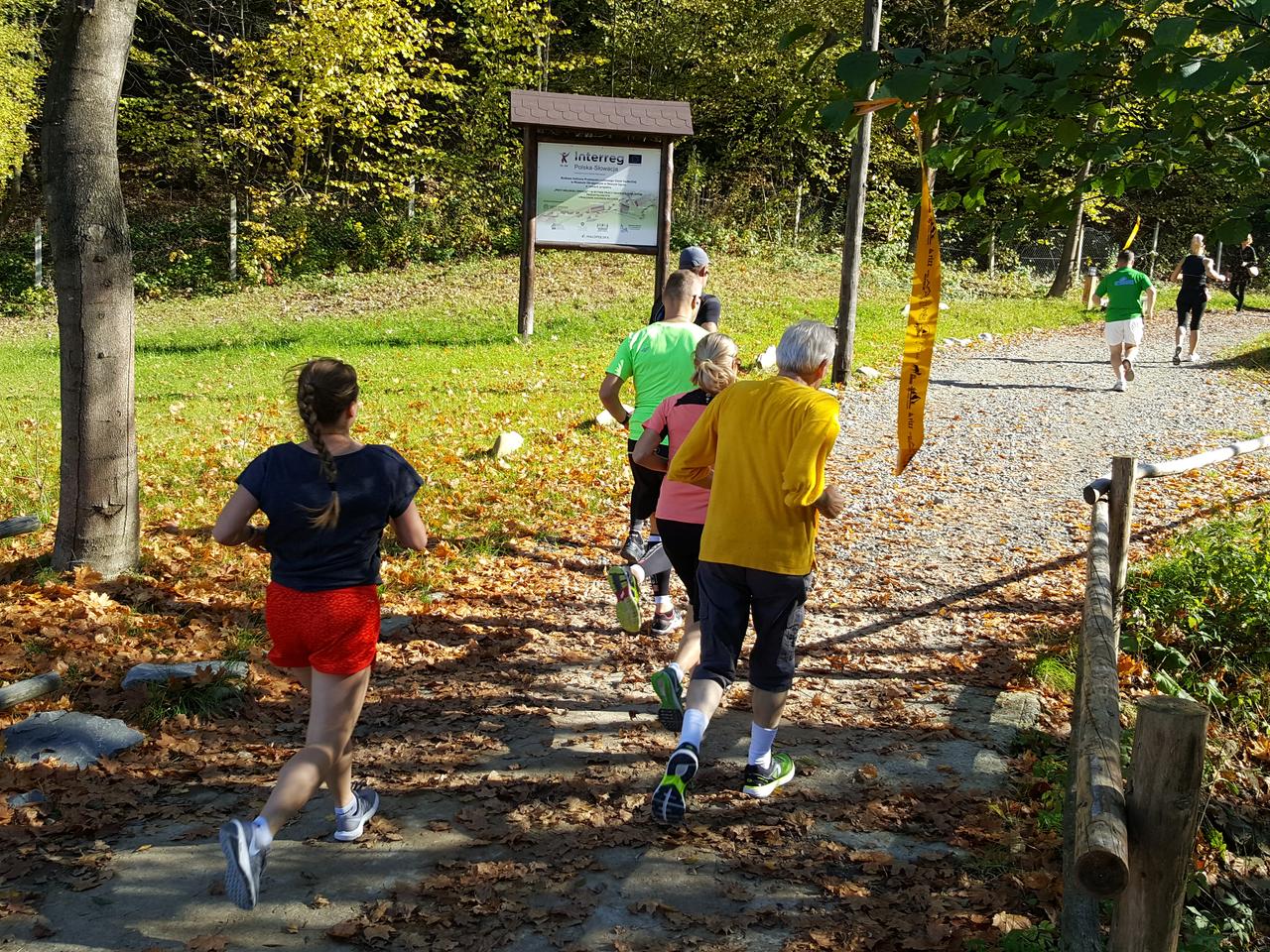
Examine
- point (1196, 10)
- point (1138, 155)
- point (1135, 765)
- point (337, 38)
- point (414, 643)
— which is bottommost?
point (414, 643)

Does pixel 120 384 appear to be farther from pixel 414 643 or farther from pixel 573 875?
pixel 573 875

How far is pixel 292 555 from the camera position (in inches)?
142

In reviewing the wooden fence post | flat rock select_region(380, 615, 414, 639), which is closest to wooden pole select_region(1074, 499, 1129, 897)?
the wooden fence post

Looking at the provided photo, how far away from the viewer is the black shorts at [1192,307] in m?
16.7

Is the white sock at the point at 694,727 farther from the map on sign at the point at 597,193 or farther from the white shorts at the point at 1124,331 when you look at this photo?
the white shorts at the point at 1124,331

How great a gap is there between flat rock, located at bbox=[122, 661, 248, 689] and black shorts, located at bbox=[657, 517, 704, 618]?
2.37 metres

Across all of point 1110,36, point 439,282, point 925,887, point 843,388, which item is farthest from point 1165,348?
point 925,887

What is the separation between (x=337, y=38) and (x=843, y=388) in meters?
15.3

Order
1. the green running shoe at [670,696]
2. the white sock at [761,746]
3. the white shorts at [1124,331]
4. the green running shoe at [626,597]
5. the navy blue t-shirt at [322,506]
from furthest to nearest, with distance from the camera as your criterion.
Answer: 1. the white shorts at [1124,331]
2. the green running shoe at [626,597]
3. the green running shoe at [670,696]
4. the white sock at [761,746]
5. the navy blue t-shirt at [322,506]

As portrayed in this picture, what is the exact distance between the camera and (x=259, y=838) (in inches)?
135

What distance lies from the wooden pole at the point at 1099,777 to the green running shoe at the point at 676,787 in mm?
1486

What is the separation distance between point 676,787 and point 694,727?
0.25m

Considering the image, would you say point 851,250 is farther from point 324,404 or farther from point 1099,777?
point 1099,777

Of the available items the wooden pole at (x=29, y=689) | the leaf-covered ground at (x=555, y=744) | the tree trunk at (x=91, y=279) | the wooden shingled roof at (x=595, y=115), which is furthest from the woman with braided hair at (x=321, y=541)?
the wooden shingled roof at (x=595, y=115)
